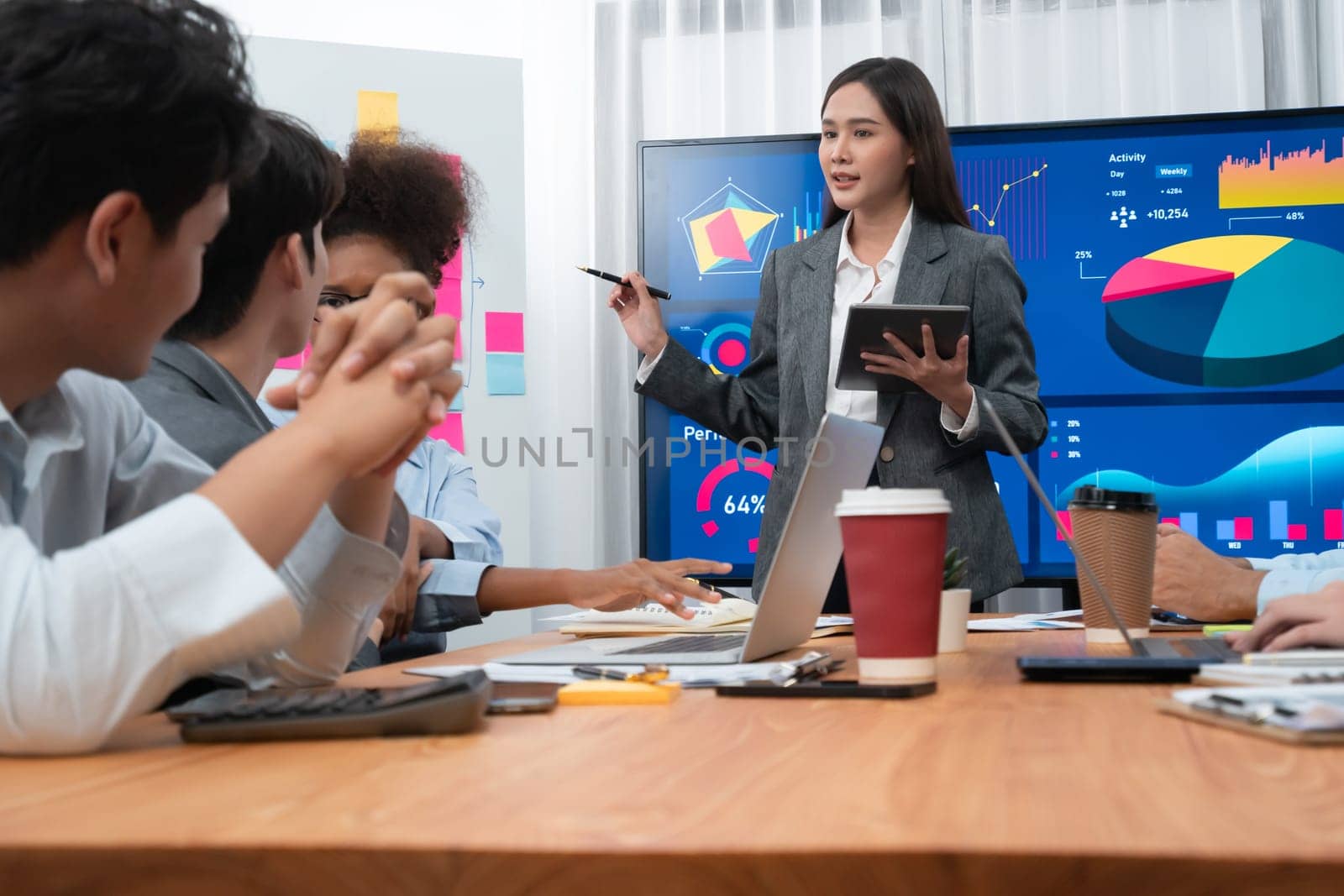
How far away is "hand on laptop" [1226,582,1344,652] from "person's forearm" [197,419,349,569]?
709mm

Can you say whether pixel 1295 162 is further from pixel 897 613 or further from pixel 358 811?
pixel 358 811

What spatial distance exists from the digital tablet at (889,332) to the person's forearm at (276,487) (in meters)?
1.53

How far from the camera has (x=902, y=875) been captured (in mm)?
393

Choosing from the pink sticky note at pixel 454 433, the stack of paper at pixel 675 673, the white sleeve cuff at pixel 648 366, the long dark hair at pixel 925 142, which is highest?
the long dark hair at pixel 925 142

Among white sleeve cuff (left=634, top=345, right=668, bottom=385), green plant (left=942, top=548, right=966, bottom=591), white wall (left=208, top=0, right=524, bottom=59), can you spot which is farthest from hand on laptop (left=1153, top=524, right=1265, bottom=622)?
white wall (left=208, top=0, right=524, bottom=59)

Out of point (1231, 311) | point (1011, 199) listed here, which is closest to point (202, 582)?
point (1011, 199)

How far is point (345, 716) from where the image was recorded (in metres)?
0.65

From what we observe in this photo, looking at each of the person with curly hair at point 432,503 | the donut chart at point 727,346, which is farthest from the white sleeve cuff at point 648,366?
the donut chart at point 727,346

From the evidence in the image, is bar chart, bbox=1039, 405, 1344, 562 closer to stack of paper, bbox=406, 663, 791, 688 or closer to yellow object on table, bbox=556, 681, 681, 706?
stack of paper, bbox=406, 663, 791, 688

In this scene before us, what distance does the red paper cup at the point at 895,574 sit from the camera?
2.78 feet

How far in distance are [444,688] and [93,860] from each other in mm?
254

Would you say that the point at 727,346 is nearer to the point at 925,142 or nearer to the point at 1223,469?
the point at 925,142

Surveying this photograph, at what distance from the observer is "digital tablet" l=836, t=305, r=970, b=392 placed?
7.07 feet

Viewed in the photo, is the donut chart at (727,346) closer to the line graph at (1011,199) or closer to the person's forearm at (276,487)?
the line graph at (1011,199)
